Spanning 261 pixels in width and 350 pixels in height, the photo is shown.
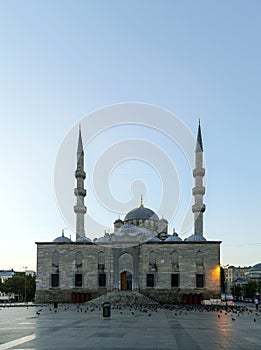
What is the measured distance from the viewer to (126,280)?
6644 centimetres

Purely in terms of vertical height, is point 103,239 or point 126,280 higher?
point 103,239

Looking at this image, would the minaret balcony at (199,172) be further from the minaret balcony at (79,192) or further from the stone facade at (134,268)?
the minaret balcony at (79,192)

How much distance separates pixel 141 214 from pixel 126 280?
17046 millimetres

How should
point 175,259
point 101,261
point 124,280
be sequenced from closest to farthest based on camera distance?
point 175,259 < point 101,261 < point 124,280

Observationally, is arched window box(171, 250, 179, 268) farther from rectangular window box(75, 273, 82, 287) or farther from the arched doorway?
rectangular window box(75, 273, 82, 287)

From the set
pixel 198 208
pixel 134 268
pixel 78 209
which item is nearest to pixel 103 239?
pixel 78 209

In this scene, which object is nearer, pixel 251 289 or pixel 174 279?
pixel 174 279

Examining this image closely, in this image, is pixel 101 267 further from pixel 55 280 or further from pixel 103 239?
pixel 55 280

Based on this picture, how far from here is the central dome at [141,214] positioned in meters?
80.6

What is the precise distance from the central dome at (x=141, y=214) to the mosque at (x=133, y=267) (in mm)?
12588

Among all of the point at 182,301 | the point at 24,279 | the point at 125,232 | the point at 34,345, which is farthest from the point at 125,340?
the point at 24,279

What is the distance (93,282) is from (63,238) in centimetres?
906

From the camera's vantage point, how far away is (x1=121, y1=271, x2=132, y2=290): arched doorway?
216 ft

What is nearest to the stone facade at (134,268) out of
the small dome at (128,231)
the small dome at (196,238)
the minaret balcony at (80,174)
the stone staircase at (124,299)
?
the small dome at (196,238)
